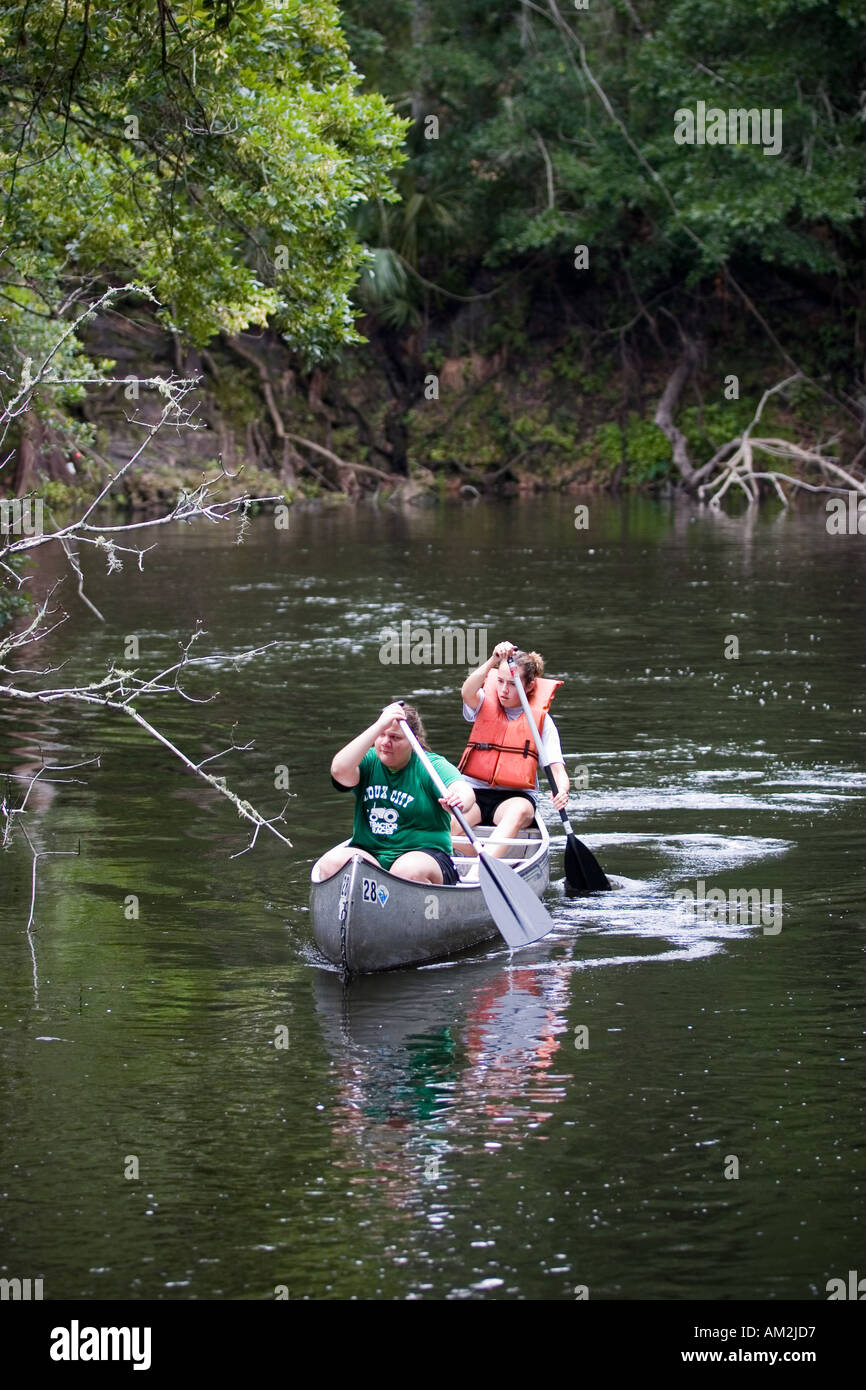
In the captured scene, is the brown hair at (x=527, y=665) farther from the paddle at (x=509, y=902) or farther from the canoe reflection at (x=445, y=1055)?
the canoe reflection at (x=445, y=1055)

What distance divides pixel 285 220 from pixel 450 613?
911 centimetres

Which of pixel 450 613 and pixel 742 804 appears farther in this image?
pixel 450 613

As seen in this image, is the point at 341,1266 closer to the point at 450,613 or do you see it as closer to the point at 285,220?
the point at 285,220

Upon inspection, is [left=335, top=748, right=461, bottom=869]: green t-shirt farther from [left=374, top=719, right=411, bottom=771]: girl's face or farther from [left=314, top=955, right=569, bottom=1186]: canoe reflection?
[left=314, top=955, right=569, bottom=1186]: canoe reflection

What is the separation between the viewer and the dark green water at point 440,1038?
6.20m

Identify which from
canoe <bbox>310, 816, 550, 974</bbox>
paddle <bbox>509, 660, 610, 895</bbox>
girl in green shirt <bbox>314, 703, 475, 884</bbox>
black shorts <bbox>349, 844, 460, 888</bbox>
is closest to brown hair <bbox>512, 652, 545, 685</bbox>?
paddle <bbox>509, 660, 610, 895</bbox>

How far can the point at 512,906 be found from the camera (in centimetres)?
998

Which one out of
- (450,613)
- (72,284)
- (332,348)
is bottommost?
(450,613)

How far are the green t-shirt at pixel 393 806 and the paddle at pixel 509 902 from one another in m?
0.09

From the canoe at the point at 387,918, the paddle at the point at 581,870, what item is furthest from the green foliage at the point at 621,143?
the canoe at the point at 387,918

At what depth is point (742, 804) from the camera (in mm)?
12883

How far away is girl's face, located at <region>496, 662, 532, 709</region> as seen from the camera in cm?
1166

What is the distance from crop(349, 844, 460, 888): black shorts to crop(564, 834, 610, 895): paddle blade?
1.12 metres
